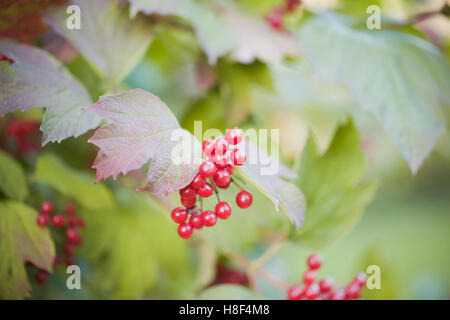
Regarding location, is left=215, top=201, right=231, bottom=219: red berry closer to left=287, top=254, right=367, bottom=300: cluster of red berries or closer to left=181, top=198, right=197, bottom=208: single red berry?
left=181, top=198, right=197, bottom=208: single red berry

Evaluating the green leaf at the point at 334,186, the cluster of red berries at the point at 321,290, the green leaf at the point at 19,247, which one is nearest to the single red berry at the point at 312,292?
the cluster of red berries at the point at 321,290

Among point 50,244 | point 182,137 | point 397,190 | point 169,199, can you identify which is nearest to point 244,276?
point 169,199

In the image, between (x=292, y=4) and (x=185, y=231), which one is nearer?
(x=185, y=231)

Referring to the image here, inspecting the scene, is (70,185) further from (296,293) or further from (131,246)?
(296,293)

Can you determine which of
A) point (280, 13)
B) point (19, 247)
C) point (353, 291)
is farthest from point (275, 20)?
point (19, 247)

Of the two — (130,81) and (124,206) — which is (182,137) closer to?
(124,206)
